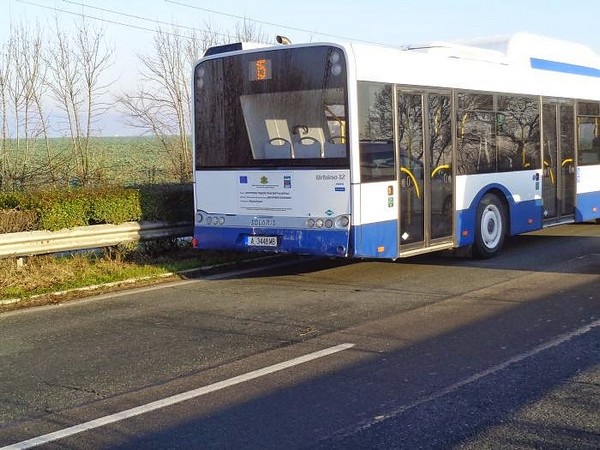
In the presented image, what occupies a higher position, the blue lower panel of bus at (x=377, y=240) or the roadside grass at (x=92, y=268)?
the blue lower panel of bus at (x=377, y=240)

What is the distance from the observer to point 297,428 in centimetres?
496

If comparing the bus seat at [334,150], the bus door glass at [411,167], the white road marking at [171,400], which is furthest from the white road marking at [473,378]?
the bus seat at [334,150]

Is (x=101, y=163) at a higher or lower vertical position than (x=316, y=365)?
higher

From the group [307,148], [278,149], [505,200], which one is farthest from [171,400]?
[505,200]

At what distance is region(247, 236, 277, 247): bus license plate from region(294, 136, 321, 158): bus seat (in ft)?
3.87

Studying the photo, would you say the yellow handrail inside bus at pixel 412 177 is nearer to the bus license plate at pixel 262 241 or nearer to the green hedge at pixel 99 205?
the bus license plate at pixel 262 241

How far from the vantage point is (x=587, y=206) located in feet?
47.9

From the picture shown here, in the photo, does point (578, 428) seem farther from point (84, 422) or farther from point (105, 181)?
point (105, 181)

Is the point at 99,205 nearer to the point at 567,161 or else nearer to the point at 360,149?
the point at 360,149

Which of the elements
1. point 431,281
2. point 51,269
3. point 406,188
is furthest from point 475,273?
point 51,269

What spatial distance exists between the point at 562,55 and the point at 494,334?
363 inches

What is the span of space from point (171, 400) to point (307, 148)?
4981 millimetres

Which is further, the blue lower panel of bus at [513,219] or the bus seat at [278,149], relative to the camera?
the blue lower panel of bus at [513,219]

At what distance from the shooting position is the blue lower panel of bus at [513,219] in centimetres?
1145
